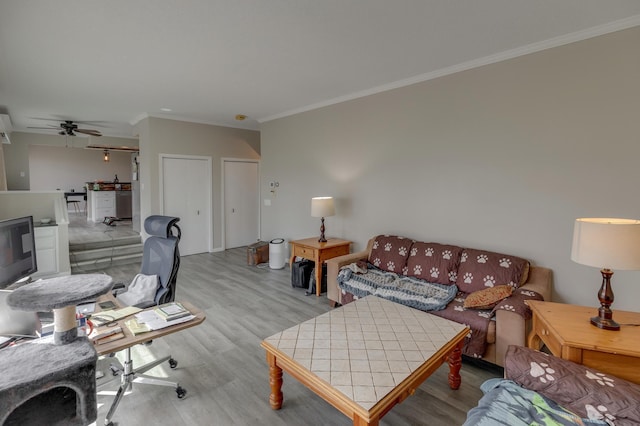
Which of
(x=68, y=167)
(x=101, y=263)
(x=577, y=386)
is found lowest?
(x=101, y=263)

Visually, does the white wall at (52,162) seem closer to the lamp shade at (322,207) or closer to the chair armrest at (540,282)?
the lamp shade at (322,207)

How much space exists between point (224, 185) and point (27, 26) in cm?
425

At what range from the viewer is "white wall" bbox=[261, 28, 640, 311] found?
2.55 metres

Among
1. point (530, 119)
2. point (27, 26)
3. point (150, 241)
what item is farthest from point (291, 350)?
point (27, 26)

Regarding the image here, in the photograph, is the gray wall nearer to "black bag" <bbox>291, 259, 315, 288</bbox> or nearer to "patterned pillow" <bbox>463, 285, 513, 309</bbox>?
"black bag" <bbox>291, 259, 315, 288</bbox>

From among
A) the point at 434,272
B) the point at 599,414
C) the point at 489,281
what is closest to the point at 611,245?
the point at 599,414

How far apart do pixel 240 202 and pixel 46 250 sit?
3339 mm

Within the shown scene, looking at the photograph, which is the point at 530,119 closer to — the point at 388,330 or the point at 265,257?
the point at 388,330

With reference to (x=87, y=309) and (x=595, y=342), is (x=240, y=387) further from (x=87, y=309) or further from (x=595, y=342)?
(x=595, y=342)

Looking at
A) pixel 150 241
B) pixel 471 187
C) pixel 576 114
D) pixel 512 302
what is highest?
pixel 576 114

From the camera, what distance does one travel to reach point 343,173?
4617 mm

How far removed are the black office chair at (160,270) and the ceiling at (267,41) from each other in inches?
62.1

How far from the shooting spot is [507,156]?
3096 mm

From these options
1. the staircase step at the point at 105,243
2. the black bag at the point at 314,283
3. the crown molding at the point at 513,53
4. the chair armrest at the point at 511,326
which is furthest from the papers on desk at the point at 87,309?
the staircase step at the point at 105,243
